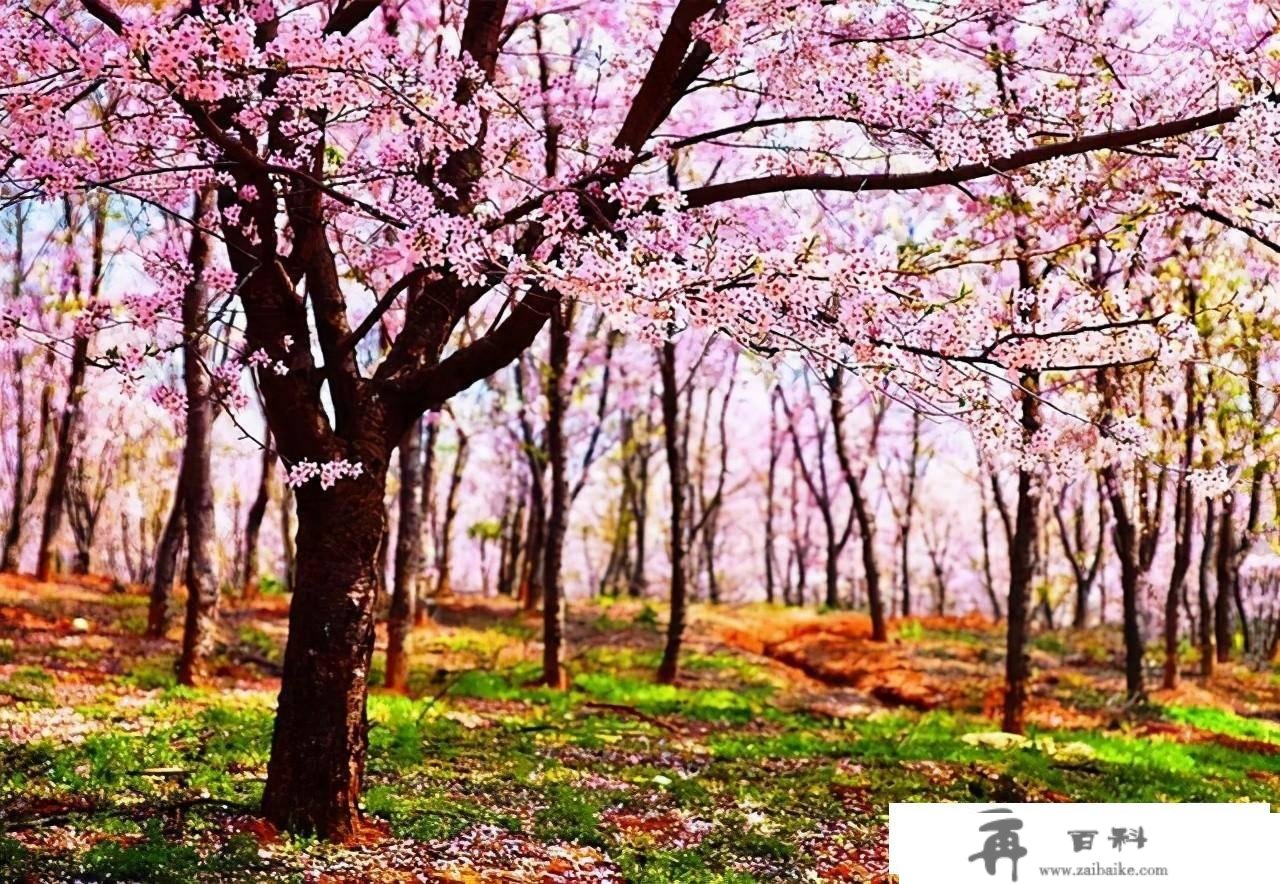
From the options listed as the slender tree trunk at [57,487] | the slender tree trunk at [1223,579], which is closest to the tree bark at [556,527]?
the slender tree trunk at [57,487]

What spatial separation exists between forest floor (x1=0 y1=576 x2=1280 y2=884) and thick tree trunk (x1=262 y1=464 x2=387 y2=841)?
0.81 ft

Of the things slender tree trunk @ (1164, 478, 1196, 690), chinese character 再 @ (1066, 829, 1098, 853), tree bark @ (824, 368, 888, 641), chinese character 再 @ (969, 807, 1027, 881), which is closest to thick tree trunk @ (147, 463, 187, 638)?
tree bark @ (824, 368, 888, 641)

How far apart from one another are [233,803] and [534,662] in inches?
420

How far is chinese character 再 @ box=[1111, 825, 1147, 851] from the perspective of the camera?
4.63 meters

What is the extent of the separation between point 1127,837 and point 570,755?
6.34m

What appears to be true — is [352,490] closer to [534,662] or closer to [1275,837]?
[1275,837]

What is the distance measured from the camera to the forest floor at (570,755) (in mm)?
6777

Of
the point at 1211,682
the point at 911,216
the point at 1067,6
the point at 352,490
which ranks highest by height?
the point at 911,216

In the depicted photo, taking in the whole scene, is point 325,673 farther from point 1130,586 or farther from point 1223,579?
point 1223,579

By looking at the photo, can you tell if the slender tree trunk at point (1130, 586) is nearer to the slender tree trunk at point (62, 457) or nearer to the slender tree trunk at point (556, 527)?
the slender tree trunk at point (556, 527)

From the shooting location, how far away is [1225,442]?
1702 centimetres

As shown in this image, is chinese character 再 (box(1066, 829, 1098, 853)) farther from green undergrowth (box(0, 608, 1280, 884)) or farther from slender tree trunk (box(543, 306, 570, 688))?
slender tree trunk (box(543, 306, 570, 688))

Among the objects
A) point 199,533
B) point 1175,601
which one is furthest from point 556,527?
point 1175,601

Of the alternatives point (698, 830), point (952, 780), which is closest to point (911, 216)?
point (952, 780)
